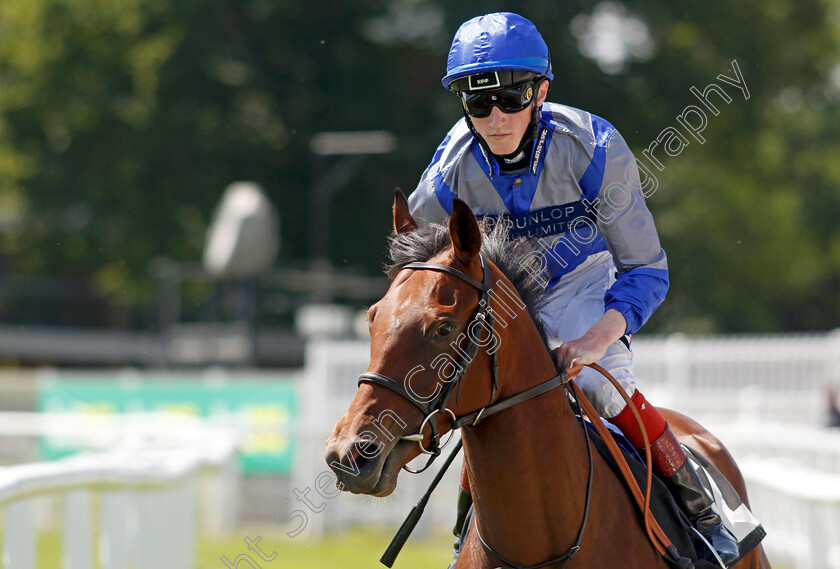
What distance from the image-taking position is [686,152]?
26031mm

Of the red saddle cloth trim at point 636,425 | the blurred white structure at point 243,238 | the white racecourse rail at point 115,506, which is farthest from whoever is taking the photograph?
the blurred white structure at point 243,238

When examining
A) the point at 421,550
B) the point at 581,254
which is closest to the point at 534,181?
the point at 581,254

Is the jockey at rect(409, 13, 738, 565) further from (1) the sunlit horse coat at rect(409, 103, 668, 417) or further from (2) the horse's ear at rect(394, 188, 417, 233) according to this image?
(2) the horse's ear at rect(394, 188, 417, 233)

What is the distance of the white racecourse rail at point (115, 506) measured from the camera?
376 centimetres

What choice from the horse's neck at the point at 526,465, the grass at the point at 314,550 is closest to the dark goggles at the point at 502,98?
the horse's neck at the point at 526,465

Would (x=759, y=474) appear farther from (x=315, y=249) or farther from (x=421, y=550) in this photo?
(x=315, y=249)

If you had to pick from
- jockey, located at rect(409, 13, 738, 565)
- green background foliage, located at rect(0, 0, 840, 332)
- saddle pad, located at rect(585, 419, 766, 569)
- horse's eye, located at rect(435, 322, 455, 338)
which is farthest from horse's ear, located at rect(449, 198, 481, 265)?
green background foliage, located at rect(0, 0, 840, 332)

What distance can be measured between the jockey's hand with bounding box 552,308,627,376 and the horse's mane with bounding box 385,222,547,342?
0.09 meters

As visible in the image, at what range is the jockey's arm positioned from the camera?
3.18 m

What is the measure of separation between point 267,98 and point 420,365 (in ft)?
74.6

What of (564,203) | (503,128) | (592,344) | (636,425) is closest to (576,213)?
(564,203)

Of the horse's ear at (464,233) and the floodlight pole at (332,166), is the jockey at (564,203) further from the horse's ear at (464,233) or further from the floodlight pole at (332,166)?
the floodlight pole at (332,166)

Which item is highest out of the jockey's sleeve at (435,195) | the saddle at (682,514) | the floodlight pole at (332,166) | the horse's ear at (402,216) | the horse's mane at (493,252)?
the floodlight pole at (332,166)

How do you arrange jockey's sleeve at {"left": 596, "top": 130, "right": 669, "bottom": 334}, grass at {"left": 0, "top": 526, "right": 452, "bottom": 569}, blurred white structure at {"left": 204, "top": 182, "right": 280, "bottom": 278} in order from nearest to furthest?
jockey's sleeve at {"left": 596, "top": 130, "right": 669, "bottom": 334}, grass at {"left": 0, "top": 526, "right": 452, "bottom": 569}, blurred white structure at {"left": 204, "top": 182, "right": 280, "bottom": 278}
